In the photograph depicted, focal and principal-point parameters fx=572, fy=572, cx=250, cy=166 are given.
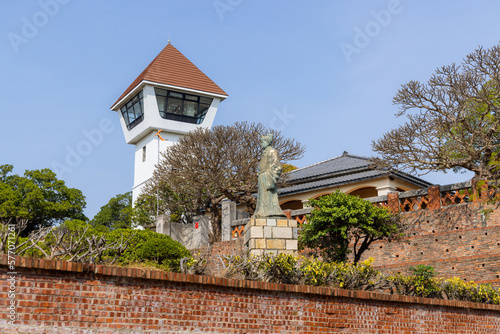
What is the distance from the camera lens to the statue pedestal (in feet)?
45.3

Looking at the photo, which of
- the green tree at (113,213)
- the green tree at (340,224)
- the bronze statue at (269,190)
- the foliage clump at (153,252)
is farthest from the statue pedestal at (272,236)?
the green tree at (113,213)

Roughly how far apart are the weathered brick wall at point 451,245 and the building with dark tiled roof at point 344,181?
683cm

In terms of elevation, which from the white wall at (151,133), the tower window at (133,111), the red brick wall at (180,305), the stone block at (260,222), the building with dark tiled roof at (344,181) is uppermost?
the tower window at (133,111)

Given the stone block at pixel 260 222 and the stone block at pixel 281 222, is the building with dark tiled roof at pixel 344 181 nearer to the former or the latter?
the stone block at pixel 281 222

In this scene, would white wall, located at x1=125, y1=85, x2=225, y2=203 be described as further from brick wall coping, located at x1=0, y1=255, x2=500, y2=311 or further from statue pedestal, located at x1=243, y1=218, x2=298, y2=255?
brick wall coping, located at x1=0, y1=255, x2=500, y2=311

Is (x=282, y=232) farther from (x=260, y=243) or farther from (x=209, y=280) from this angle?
(x=209, y=280)

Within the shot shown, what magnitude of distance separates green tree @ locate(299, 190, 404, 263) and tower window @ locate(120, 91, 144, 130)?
2320cm

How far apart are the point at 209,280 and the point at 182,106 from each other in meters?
31.9

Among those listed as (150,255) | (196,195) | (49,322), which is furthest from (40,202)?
(49,322)

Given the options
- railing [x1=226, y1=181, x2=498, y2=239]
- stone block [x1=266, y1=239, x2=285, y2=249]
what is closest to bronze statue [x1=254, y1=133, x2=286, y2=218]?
stone block [x1=266, y1=239, x2=285, y2=249]

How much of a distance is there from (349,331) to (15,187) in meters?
31.1

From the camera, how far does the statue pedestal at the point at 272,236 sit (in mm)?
13797

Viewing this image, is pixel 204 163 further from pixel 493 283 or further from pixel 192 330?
pixel 192 330

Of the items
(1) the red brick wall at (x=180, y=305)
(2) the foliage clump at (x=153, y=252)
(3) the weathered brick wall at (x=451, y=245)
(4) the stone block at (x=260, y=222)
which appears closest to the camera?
(1) the red brick wall at (x=180, y=305)
